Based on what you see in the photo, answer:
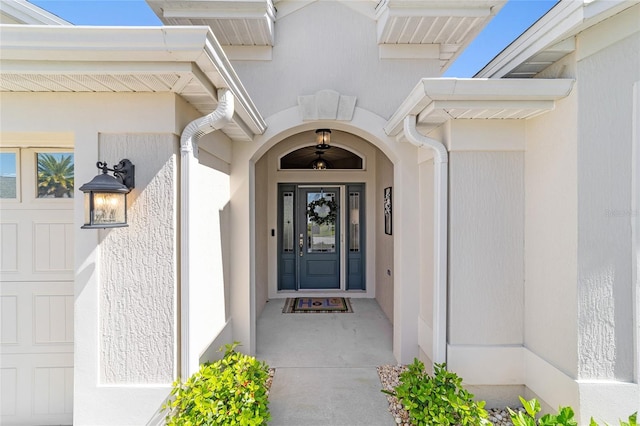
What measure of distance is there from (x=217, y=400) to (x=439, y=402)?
5.86 feet

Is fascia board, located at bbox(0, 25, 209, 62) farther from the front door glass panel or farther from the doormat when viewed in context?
the front door glass panel

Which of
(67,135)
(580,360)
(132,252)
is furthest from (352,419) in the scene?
(67,135)

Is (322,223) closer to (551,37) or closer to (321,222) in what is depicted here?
(321,222)

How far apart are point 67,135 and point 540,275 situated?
428 cm

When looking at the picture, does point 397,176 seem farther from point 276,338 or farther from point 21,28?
point 21,28

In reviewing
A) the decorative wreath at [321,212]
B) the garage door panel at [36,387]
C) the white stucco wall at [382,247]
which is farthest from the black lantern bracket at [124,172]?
the decorative wreath at [321,212]

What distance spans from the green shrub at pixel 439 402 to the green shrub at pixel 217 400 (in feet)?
3.98

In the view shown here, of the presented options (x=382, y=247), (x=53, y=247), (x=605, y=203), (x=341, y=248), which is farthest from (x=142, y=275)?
(x=341, y=248)

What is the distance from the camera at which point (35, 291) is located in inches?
105

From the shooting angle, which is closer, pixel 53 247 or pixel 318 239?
pixel 53 247

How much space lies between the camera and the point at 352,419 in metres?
2.80

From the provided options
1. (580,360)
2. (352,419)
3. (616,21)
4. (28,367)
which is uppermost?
(616,21)

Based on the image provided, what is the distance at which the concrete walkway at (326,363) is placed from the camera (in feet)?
9.45

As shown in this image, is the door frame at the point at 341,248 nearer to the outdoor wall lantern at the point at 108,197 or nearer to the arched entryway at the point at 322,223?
the arched entryway at the point at 322,223
